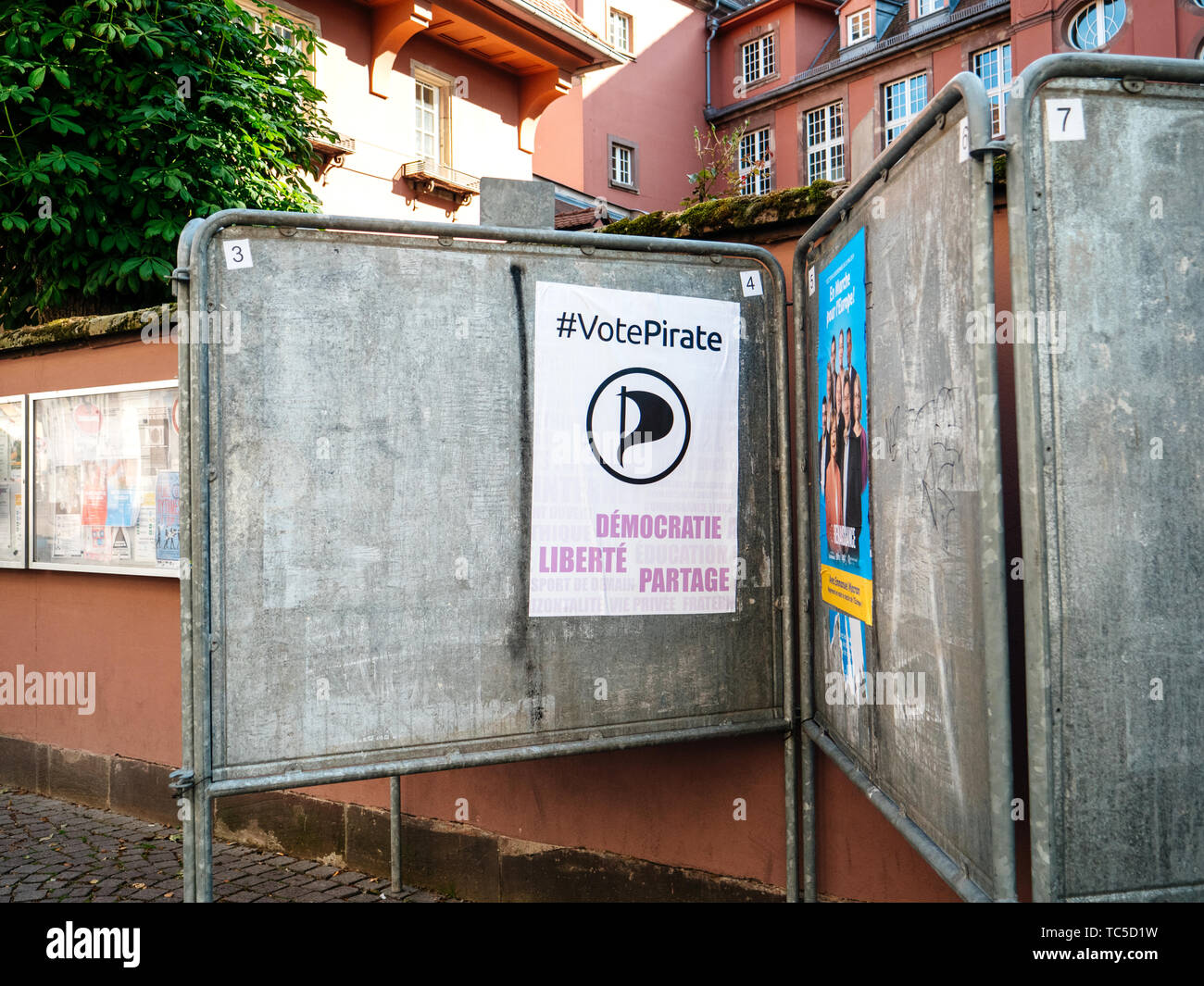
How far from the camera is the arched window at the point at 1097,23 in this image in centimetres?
2203

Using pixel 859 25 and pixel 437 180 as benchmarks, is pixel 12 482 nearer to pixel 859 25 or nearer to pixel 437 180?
pixel 437 180

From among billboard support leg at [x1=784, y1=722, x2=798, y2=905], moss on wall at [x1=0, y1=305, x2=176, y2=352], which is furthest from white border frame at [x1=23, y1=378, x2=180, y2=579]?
billboard support leg at [x1=784, y1=722, x2=798, y2=905]

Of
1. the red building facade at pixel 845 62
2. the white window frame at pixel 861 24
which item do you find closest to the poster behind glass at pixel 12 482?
the red building facade at pixel 845 62

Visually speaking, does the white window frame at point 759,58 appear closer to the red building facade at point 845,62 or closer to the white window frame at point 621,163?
the red building facade at point 845,62

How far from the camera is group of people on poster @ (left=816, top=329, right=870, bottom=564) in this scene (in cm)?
322

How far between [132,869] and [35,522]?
2.49m

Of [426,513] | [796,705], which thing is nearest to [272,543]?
[426,513]

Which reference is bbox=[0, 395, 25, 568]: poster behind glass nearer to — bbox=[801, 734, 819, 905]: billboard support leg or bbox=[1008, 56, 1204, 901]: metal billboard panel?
bbox=[801, 734, 819, 905]: billboard support leg

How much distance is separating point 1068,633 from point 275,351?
93.3 inches

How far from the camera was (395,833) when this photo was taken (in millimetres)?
4777

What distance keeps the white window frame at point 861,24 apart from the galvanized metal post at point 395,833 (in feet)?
108

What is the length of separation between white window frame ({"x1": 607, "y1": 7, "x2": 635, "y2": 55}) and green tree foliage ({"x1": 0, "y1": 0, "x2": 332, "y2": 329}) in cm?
2351

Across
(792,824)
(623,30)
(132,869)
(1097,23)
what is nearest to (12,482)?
(132,869)

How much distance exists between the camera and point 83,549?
623 cm
